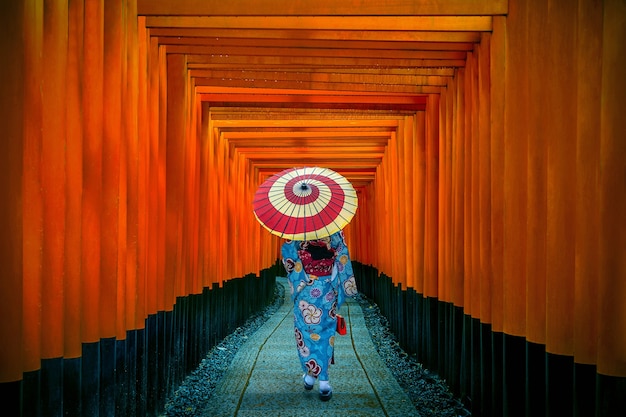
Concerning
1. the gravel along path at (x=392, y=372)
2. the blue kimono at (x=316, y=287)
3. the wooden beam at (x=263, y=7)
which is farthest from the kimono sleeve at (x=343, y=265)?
the wooden beam at (x=263, y=7)

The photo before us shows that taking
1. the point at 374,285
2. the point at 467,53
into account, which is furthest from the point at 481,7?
the point at 374,285

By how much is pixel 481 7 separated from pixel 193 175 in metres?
4.01

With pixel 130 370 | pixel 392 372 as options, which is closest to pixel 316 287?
pixel 392 372

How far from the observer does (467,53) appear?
6883mm

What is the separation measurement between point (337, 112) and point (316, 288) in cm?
362

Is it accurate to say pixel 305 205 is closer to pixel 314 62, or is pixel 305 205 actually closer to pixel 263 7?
pixel 314 62

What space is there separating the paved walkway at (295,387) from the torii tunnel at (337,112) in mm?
589

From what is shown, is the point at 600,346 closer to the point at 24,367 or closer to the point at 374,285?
the point at 24,367

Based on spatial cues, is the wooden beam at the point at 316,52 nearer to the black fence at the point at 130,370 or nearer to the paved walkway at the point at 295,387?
the black fence at the point at 130,370

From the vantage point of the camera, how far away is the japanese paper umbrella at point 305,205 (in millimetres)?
6918

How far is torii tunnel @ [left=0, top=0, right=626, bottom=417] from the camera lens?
3.53 metres

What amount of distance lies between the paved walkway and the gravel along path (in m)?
0.12

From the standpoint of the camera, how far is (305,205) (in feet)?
23.2

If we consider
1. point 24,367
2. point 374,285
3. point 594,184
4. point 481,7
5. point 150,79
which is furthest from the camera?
point 374,285
